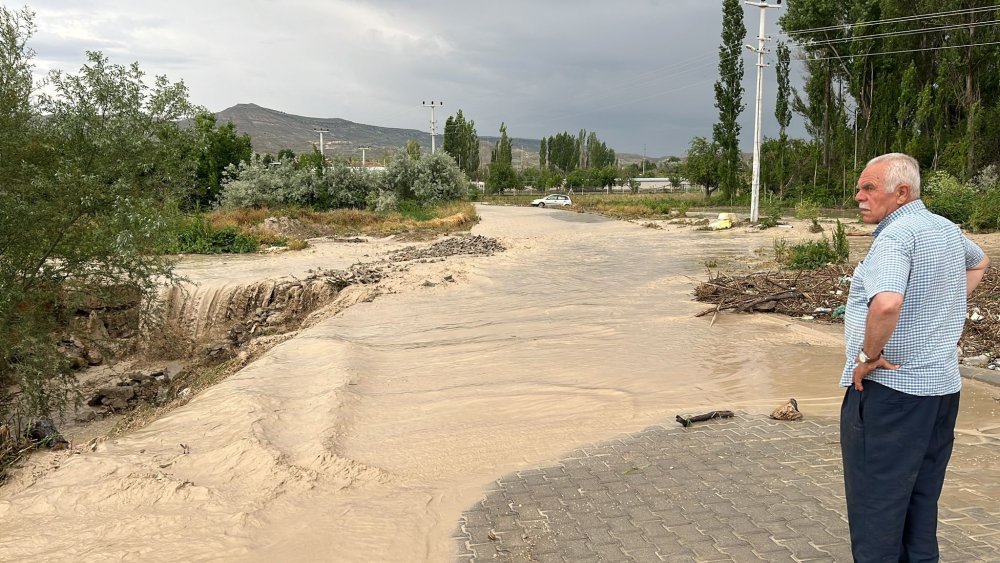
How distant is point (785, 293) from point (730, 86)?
3840 cm

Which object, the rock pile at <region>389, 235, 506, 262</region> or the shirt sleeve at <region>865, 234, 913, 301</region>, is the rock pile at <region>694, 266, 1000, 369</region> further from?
the rock pile at <region>389, 235, 506, 262</region>

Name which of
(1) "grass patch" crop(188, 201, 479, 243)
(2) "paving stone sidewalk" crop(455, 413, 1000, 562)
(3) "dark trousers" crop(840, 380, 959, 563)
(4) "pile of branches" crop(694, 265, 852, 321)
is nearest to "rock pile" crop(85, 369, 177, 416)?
(2) "paving stone sidewalk" crop(455, 413, 1000, 562)

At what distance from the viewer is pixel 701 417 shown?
6.29 metres

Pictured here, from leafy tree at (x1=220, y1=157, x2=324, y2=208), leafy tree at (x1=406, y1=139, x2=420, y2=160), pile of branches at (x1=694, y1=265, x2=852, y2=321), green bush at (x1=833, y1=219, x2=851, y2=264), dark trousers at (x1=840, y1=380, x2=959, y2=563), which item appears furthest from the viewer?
leafy tree at (x1=406, y1=139, x2=420, y2=160)

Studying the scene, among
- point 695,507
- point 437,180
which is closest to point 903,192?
point 695,507

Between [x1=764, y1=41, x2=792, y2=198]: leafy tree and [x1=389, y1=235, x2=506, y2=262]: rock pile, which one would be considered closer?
[x1=389, y1=235, x2=506, y2=262]: rock pile

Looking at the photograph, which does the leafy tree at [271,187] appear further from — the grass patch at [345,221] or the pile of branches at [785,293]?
the pile of branches at [785,293]

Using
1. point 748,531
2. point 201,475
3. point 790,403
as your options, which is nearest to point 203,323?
point 201,475

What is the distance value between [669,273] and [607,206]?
3556cm

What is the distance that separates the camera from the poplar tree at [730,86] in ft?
149

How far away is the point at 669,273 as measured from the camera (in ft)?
58.0

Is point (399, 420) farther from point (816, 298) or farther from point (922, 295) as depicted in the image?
point (816, 298)

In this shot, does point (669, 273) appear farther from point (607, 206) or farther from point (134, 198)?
point (607, 206)

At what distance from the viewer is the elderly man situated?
2.86 metres
